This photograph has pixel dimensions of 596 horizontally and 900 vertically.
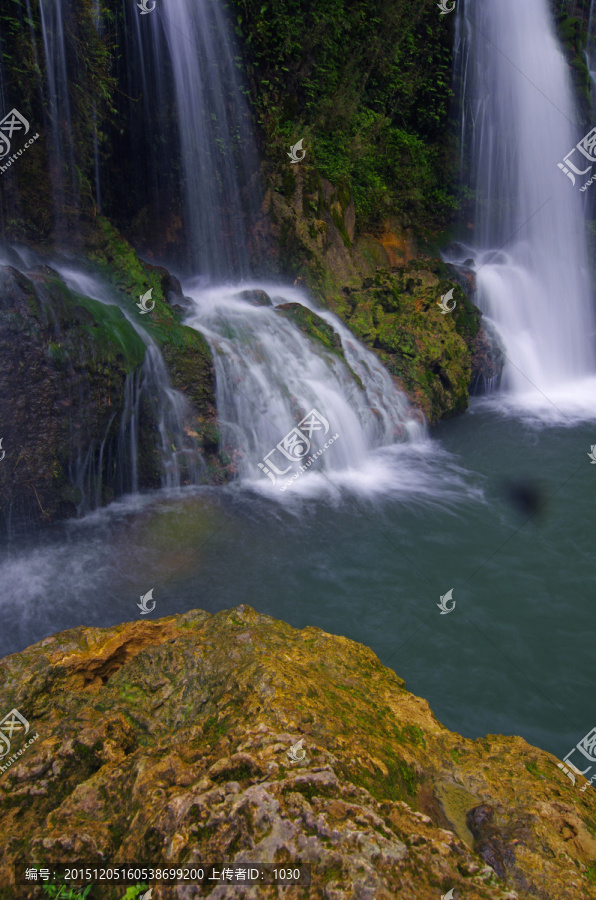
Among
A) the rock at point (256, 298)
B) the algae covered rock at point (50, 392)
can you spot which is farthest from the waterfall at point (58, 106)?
the algae covered rock at point (50, 392)

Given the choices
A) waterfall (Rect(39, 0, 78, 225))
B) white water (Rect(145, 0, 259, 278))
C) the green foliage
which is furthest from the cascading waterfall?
waterfall (Rect(39, 0, 78, 225))

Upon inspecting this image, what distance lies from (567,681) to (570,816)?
3.27 m

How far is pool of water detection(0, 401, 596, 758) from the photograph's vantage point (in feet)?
14.9

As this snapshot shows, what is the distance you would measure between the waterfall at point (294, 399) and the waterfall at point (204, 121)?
2.96 m

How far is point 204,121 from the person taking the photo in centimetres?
1202

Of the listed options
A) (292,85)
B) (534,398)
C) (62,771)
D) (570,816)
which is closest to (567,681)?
(570,816)

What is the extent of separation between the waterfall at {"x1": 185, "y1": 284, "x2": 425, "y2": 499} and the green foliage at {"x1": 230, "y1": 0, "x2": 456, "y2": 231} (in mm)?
5024

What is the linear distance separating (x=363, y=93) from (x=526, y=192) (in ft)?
23.8

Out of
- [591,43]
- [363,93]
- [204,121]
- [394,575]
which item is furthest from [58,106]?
[591,43]

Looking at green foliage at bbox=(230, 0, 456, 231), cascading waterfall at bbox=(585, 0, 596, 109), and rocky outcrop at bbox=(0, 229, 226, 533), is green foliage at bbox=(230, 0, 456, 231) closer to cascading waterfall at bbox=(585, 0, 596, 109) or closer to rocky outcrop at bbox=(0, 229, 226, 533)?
cascading waterfall at bbox=(585, 0, 596, 109)

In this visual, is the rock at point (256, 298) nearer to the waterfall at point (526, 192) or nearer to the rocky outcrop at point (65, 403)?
the rocky outcrop at point (65, 403)

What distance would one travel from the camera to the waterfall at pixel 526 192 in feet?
50.6

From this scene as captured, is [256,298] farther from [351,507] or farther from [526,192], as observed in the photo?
[526,192]

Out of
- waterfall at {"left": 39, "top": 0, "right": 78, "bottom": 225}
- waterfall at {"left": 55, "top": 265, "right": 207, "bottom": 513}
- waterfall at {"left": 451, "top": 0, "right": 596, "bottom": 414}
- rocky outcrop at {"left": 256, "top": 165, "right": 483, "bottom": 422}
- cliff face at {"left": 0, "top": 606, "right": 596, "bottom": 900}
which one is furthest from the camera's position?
waterfall at {"left": 451, "top": 0, "right": 596, "bottom": 414}
